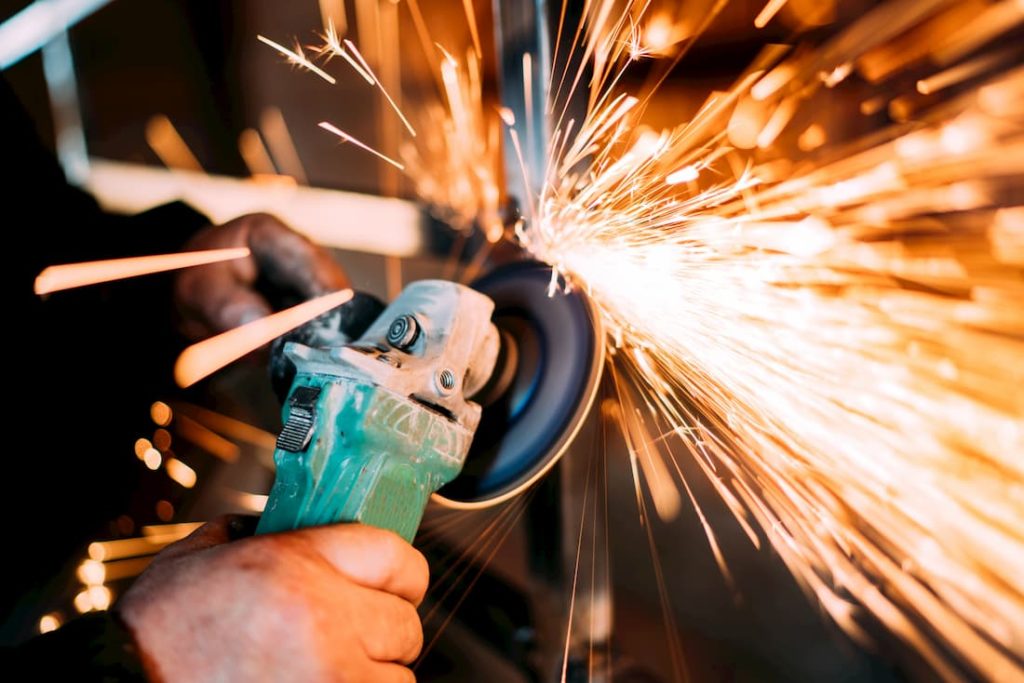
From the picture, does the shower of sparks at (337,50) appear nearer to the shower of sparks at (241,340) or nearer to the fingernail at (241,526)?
the shower of sparks at (241,340)

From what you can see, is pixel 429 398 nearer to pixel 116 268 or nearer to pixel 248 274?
pixel 248 274

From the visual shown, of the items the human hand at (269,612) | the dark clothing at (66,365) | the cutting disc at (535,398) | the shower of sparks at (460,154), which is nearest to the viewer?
the human hand at (269,612)

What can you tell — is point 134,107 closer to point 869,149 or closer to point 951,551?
point 869,149

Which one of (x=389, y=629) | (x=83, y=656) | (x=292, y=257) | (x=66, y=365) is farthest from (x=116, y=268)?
Answer: (x=389, y=629)

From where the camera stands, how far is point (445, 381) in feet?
2.71

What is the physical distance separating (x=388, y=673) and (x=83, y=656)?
305mm

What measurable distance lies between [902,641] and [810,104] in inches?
48.5

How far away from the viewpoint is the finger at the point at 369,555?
0.63 meters

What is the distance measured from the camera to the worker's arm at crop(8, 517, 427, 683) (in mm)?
550

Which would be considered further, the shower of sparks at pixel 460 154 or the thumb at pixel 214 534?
the shower of sparks at pixel 460 154

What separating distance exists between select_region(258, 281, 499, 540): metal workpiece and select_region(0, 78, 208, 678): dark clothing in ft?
2.15

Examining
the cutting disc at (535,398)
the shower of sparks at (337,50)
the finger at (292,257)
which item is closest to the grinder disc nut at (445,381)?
the cutting disc at (535,398)

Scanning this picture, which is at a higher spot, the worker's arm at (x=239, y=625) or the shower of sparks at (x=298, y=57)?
the shower of sparks at (x=298, y=57)

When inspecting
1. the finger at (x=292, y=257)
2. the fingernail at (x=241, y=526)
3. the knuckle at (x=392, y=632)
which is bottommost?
the knuckle at (x=392, y=632)
